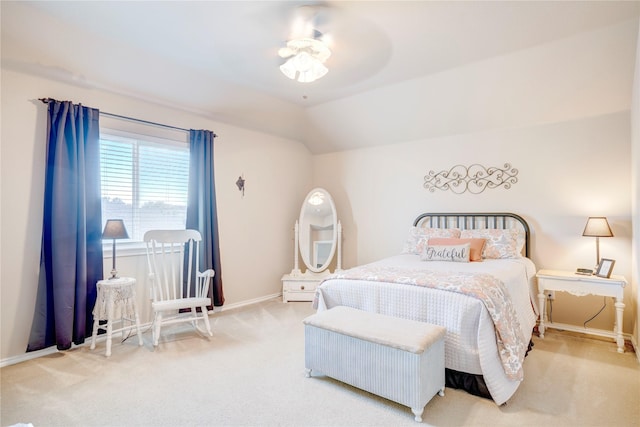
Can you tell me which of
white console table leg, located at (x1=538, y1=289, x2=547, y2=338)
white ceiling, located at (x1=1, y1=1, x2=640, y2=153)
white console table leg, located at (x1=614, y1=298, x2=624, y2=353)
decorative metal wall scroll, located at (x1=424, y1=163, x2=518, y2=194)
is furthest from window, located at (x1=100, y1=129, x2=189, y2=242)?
white console table leg, located at (x1=614, y1=298, x2=624, y2=353)

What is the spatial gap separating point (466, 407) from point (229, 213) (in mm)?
3242

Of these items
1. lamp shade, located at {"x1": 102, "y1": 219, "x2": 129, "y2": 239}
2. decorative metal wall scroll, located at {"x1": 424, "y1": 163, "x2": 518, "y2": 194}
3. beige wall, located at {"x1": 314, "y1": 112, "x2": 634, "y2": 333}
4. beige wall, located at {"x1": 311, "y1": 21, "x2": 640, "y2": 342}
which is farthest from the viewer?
decorative metal wall scroll, located at {"x1": 424, "y1": 163, "x2": 518, "y2": 194}

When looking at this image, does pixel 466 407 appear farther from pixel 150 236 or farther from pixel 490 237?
pixel 150 236

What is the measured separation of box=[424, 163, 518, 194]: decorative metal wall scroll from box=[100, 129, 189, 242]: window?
3.10 metres

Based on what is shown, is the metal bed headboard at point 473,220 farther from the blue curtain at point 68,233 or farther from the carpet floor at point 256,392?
the blue curtain at point 68,233

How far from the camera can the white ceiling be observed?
7.70 feet

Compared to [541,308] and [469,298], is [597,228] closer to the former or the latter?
[541,308]

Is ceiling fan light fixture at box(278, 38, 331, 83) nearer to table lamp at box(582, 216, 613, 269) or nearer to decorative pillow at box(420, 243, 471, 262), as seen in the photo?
decorative pillow at box(420, 243, 471, 262)

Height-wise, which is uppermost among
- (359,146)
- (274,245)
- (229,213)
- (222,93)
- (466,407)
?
(222,93)

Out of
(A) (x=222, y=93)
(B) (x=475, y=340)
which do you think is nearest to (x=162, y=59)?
(A) (x=222, y=93)

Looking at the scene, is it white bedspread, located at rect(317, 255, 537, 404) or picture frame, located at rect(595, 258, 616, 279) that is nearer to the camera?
white bedspread, located at rect(317, 255, 537, 404)

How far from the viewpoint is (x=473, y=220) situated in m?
4.02

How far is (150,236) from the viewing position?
3148 millimetres

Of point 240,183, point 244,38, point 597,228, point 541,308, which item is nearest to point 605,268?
point 597,228
